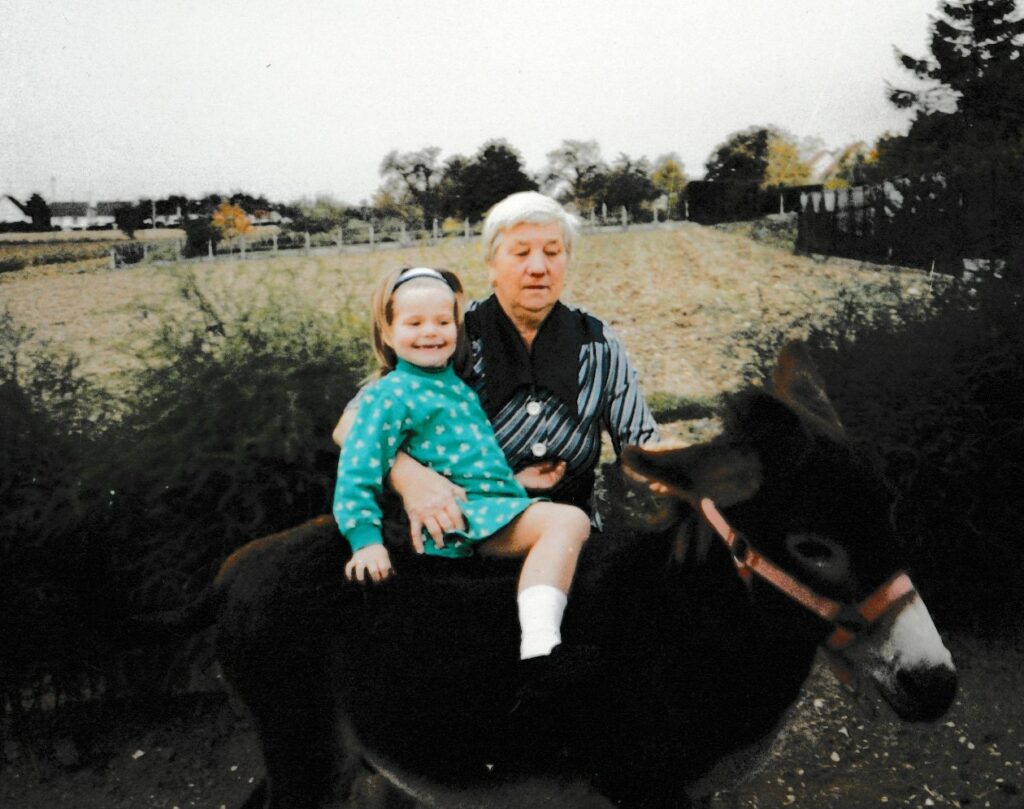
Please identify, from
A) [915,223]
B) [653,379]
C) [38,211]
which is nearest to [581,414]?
[653,379]

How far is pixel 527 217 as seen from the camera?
246 centimetres

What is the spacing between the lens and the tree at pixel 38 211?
4.01 meters

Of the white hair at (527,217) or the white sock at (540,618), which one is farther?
the white hair at (527,217)

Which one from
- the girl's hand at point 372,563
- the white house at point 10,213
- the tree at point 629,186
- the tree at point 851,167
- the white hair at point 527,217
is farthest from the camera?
the tree at point 851,167

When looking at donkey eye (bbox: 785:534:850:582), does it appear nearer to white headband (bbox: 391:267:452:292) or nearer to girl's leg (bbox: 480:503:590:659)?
girl's leg (bbox: 480:503:590:659)

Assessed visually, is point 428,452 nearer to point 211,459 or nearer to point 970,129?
point 211,459

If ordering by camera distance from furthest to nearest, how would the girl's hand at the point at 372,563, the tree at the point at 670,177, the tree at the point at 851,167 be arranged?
the tree at the point at 851,167, the tree at the point at 670,177, the girl's hand at the point at 372,563

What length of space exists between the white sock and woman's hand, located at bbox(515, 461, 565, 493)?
0.45 metres

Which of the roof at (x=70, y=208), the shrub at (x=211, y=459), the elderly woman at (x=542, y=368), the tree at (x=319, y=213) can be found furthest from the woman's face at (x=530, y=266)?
the roof at (x=70, y=208)

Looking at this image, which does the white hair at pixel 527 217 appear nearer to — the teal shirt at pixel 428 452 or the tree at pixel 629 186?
the teal shirt at pixel 428 452

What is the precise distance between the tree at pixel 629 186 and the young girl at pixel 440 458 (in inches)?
85.0

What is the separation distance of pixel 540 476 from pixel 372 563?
62 centimetres

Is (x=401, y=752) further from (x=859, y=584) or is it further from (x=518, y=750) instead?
(x=859, y=584)

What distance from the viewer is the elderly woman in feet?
8.21
